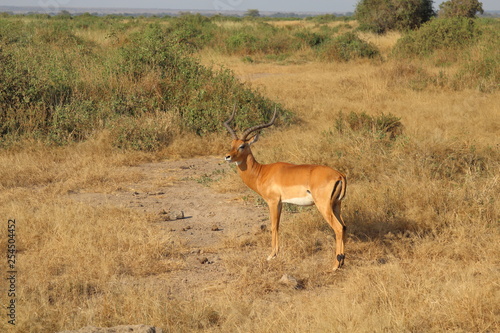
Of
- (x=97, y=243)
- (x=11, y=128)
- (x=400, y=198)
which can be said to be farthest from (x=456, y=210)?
(x=11, y=128)

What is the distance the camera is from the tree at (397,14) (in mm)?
30250

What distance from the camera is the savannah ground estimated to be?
4305 mm

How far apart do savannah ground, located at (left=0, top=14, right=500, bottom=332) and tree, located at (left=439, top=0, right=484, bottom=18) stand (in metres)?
28.2

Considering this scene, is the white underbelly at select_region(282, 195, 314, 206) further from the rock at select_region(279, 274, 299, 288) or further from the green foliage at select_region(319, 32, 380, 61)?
the green foliage at select_region(319, 32, 380, 61)

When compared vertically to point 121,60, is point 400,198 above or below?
below

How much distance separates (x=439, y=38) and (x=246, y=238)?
1557 centimetres

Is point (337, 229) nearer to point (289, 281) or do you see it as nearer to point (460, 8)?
point (289, 281)

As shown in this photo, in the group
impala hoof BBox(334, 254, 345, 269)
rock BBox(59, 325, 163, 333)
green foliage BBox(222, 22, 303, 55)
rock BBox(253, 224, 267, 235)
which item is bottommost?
rock BBox(253, 224, 267, 235)

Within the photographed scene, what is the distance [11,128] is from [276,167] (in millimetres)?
6223

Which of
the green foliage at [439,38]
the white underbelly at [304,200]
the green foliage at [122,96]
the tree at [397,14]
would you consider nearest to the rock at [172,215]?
the white underbelly at [304,200]

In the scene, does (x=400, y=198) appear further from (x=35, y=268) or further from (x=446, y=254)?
(x=35, y=268)

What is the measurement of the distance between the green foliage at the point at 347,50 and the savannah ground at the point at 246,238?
1017cm

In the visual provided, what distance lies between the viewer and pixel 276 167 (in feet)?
19.0

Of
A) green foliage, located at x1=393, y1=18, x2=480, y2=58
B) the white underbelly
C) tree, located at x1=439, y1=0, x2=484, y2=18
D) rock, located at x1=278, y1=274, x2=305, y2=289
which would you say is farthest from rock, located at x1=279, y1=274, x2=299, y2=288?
tree, located at x1=439, y1=0, x2=484, y2=18
